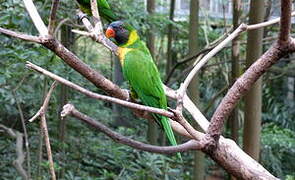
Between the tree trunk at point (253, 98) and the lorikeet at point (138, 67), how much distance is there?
71 centimetres

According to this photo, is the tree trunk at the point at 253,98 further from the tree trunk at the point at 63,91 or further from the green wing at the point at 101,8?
the tree trunk at the point at 63,91

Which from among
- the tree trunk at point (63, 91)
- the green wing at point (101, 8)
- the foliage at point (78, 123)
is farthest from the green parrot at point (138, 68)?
the tree trunk at point (63, 91)

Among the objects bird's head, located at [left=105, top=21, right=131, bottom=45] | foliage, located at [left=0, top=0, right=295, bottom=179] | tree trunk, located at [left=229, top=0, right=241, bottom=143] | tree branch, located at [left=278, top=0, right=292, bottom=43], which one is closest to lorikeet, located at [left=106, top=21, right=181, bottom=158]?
bird's head, located at [left=105, top=21, right=131, bottom=45]

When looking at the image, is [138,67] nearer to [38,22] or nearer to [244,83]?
[38,22]

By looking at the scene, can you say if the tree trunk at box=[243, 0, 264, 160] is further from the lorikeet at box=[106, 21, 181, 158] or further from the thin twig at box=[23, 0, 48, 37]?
the thin twig at box=[23, 0, 48, 37]

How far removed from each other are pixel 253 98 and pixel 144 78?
81cm

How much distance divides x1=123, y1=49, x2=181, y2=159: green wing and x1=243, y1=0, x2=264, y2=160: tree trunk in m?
0.73

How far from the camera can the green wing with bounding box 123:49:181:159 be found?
164cm

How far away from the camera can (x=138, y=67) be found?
68.9 inches

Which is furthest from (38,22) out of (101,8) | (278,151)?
(278,151)

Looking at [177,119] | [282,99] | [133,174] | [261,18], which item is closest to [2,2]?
[261,18]

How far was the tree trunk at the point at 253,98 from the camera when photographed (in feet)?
7.42

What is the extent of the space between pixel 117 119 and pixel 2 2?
9.74 ft

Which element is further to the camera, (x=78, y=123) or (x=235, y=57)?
(x=78, y=123)
